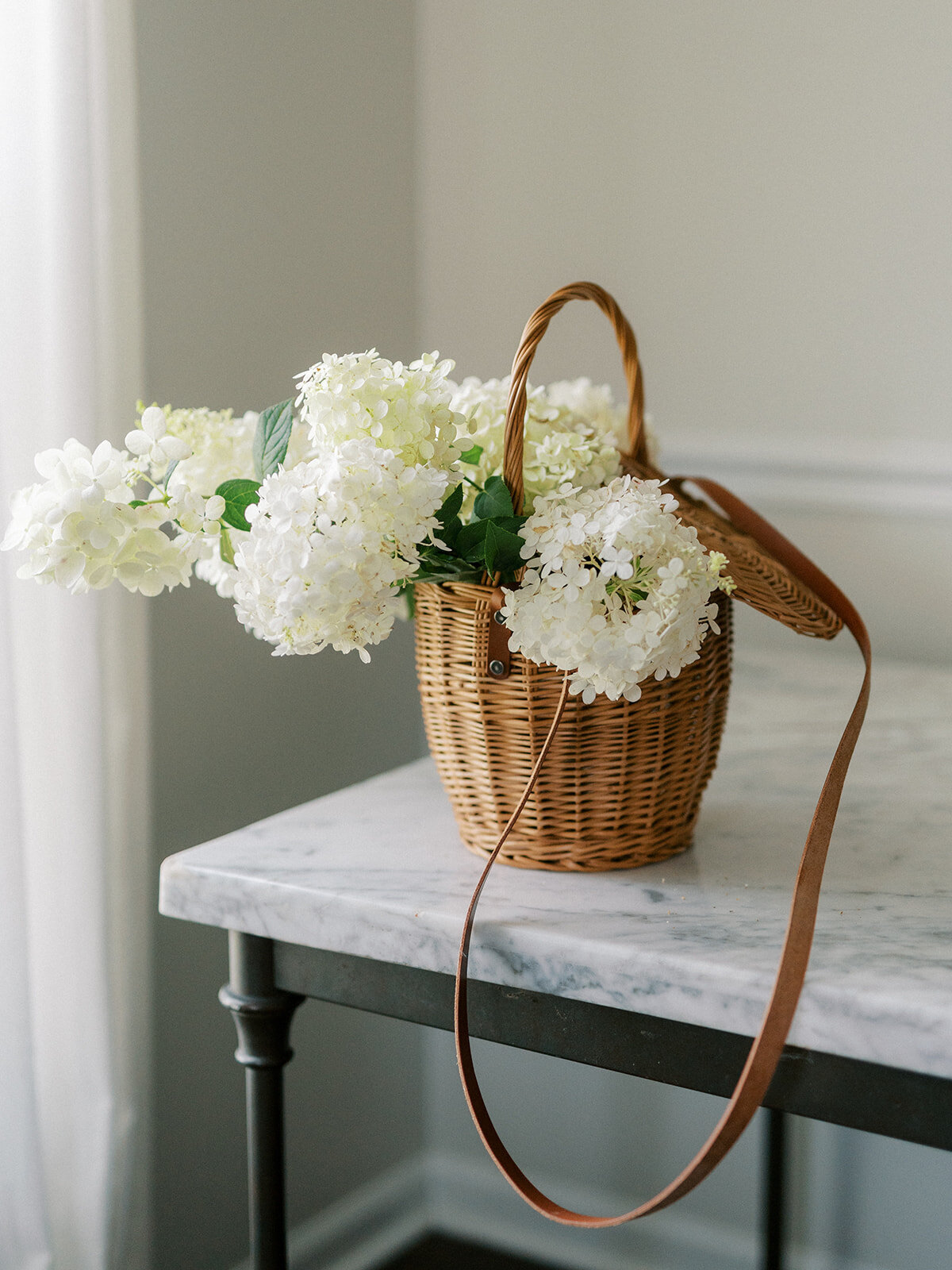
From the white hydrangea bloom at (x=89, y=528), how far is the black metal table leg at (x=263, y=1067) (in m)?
0.26

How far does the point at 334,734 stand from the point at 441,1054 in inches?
19.5

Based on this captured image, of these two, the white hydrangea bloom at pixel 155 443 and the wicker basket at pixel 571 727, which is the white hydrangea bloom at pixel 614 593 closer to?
the wicker basket at pixel 571 727

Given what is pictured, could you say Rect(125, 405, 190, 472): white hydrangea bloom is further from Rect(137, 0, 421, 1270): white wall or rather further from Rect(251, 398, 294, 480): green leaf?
Rect(137, 0, 421, 1270): white wall

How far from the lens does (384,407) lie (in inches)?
26.2

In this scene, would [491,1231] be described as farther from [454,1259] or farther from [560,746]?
[560,746]

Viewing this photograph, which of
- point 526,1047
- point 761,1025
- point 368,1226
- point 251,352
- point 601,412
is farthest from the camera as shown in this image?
point 368,1226

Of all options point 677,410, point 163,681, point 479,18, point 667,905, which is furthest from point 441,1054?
point 479,18

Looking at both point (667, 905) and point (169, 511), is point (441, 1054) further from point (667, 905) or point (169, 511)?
point (169, 511)

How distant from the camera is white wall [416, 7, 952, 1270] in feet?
4.33

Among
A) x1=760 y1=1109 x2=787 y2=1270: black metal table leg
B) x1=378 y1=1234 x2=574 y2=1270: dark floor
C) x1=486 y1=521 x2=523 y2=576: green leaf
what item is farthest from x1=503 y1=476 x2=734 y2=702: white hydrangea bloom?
x1=378 y1=1234 x2=574 y2=1270: dark floor

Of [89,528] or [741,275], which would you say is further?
[741,275]

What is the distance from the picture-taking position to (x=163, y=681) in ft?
4.14

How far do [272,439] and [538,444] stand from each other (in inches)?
6.6

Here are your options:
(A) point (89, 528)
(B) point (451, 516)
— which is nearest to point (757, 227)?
(B) point (451, 516)
